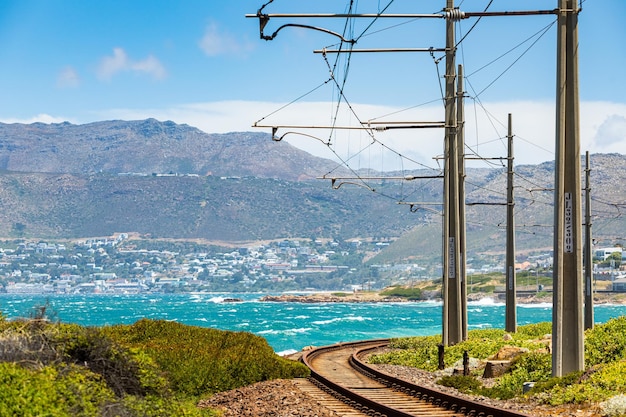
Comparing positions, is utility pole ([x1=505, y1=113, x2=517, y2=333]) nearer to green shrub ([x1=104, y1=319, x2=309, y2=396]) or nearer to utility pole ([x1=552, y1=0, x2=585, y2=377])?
green shrub ([x1=104, y1=319, x2=309, y2=396])

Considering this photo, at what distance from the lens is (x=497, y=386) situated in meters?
23.4

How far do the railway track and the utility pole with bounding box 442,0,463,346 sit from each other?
12.7 ft

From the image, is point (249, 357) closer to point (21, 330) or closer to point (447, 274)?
point (447, 274)

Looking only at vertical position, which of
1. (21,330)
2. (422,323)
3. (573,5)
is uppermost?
(573,5)

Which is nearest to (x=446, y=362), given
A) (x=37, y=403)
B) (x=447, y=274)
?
(x=447, y=274)

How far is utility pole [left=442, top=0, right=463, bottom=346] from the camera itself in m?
32.9

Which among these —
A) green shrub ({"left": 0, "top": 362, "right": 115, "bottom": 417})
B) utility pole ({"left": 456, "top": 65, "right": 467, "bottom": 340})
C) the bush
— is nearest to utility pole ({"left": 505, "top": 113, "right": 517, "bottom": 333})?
utility pole ({"left": 456, "top": 65, "right": 467, "bottom": 340})

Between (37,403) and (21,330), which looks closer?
(37,403)

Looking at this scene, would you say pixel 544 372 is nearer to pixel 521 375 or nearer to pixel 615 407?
pixel 521 375

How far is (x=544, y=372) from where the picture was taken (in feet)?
74.1

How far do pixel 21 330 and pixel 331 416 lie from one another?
5.78m

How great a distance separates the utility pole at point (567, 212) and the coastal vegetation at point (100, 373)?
24.8ft

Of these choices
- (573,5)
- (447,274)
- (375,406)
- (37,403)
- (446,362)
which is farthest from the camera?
(447,274)

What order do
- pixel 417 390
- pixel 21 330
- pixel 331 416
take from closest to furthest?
pixel 21 330 < pixel 331 416 < pixel 417 390
